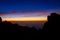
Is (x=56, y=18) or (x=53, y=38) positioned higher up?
(x=56, y=18)

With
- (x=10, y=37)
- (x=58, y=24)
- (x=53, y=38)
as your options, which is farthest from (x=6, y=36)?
(x=58, y=24)

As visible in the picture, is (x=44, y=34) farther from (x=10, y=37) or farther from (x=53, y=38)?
(x=10, y=37)

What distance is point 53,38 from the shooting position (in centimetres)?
3647

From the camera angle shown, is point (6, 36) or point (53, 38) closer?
point (53, 38)

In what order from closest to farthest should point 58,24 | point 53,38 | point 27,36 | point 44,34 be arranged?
point 53,38
point 44,34
point 27,36
point 58,24

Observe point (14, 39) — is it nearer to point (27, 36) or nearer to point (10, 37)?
point (10, 37)

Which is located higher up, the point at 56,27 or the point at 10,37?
the point at 56,27

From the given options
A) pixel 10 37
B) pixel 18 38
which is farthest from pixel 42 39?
pixel 10 37

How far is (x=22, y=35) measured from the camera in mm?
42406

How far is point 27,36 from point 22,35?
1.98 m

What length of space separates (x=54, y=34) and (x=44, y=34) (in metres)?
3.17

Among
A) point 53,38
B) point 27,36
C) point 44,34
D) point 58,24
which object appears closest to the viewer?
point 53,38

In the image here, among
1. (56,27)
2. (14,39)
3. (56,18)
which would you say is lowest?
(14,39)

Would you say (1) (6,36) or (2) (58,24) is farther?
(2) (58,24)
